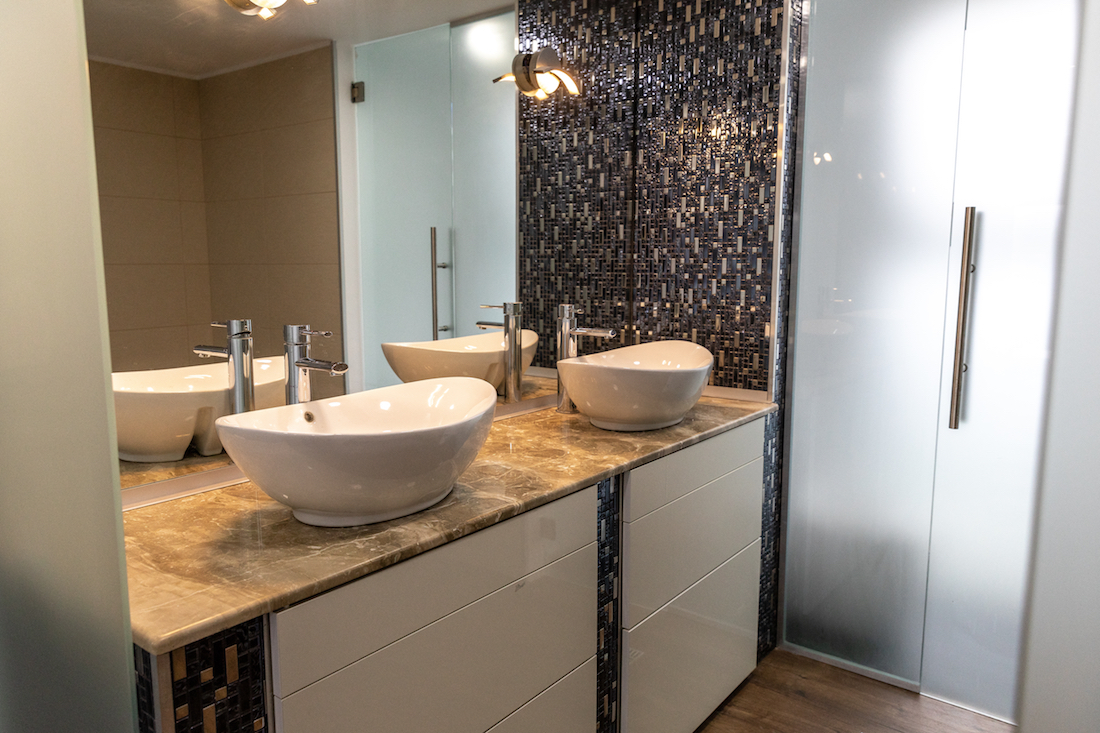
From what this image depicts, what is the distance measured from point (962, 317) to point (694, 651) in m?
1.24

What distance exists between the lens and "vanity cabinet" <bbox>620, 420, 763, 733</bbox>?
1.88 metres

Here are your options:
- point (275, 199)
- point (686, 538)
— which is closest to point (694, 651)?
point (686, 538)

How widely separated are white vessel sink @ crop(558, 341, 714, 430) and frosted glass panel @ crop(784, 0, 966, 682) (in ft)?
1.98

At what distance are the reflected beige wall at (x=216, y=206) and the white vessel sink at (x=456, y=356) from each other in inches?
7.8

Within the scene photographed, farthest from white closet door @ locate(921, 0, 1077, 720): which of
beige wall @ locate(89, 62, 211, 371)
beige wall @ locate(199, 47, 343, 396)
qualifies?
beige wall @ locate(89, 62, 211, 371)

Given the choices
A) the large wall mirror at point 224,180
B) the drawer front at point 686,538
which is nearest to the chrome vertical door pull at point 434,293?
the large wall mirror at point 224,180

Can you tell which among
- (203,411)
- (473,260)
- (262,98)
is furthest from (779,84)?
(203,411)

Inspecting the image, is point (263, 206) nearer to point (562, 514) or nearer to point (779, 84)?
point (562, 514)

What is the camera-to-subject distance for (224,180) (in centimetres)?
153

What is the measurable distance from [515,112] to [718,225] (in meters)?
0.76

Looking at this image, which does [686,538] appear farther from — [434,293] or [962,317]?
[962,317]

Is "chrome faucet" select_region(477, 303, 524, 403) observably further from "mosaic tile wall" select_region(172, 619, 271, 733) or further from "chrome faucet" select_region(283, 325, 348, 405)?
"mosaic tile wall" select_region(172, 619, 271, 733)

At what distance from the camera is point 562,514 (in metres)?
1.59

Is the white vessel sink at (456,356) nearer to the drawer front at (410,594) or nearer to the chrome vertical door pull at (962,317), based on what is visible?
the drawer front at (410,594)
